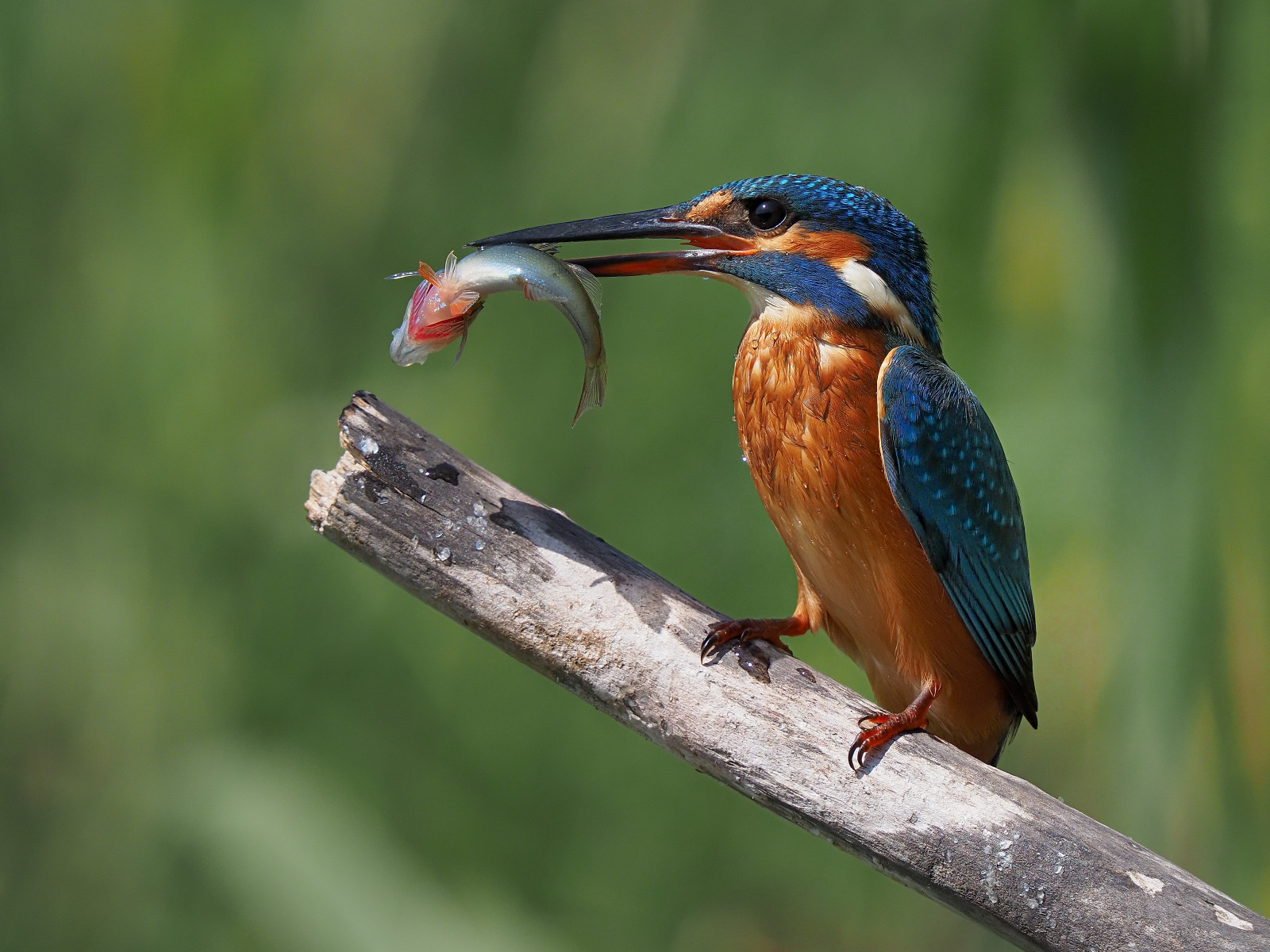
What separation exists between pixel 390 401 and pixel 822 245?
1413 mm

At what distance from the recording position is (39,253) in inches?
102

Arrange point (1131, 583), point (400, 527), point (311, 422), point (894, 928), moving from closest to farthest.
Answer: point (400, 527)
point (1131, 583)
point (894, 928)
point (311, 422)

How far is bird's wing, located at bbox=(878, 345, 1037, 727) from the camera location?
1191 mm

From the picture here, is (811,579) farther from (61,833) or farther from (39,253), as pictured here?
(39,253)

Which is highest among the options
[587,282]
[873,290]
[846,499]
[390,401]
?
[873,290]

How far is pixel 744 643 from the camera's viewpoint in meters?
1.14

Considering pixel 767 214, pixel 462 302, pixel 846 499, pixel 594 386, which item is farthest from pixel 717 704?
pixel 767 214

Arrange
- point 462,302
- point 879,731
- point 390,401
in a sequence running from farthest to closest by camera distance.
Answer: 1. point 390,401
2. point 462,302
3. point 879,731

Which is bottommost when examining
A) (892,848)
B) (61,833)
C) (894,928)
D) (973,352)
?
(61,833)

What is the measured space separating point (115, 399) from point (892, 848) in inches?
92.0

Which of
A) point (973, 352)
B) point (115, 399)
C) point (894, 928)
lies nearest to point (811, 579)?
point (973, 352)

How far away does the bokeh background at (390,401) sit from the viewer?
7.59 ft

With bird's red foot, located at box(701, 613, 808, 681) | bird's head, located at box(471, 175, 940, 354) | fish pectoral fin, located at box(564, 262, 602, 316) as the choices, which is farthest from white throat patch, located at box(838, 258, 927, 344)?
bird's red foot, located at box(701, 613, 808, 681)

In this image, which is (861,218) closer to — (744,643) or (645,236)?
(645,236)
